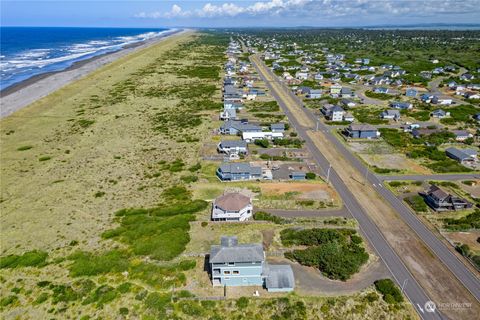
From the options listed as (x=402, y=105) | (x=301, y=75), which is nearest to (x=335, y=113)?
(x=402, y=105)

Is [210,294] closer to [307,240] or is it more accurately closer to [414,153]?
[307,240]

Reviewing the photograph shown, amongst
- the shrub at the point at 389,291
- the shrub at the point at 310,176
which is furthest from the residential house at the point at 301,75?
the shrub at the point at 389,291

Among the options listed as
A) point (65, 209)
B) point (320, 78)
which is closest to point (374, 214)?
point (65, 209)

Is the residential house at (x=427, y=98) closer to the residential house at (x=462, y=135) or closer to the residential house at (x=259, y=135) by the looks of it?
the residential house at (x=462, y=135)

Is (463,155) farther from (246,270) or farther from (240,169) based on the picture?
(246,270)

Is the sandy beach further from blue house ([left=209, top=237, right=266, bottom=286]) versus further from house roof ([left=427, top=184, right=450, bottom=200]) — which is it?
house roof ([left=427, top=184, right=450, bottom=200])
